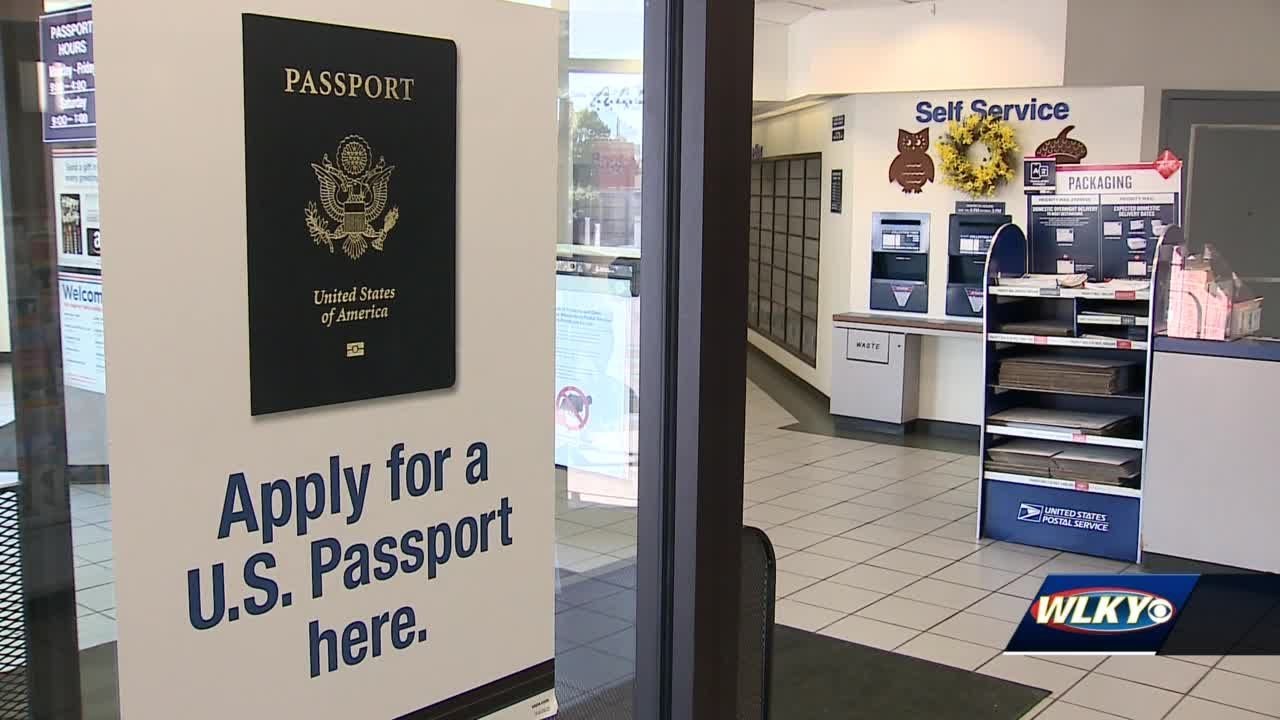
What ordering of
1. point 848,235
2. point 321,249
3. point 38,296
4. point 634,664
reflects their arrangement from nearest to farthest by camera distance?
1. point 38,296
2. point 321,249
3. point 634,664
4. point 848,235

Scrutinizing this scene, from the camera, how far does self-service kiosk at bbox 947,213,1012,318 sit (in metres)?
8.35

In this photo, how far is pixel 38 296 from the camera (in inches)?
38.1

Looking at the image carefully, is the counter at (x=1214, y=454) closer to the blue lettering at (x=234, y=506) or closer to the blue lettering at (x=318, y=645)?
the blue lettering at (x=318, y=645)

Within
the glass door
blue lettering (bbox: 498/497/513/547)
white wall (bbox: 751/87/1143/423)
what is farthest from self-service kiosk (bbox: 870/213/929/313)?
blue lettering (bbox: 498/497/513/547)

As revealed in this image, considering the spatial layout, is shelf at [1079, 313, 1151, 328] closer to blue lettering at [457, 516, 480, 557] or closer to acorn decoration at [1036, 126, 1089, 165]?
acorn decoration at [1036, 126, 1089, 165]

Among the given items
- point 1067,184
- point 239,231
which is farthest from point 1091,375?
point 239,231

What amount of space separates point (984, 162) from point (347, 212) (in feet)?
25.6

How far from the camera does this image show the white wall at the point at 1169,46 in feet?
24.5

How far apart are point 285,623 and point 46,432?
0.28 metres

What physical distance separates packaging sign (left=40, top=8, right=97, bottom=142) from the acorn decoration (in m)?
7.84

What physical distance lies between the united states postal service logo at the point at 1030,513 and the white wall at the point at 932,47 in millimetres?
3417

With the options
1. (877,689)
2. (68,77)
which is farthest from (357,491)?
(877,689)

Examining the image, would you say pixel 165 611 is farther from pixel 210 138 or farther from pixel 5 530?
pixel 210 138

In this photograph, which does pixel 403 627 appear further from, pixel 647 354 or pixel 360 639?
pixel 647 354
